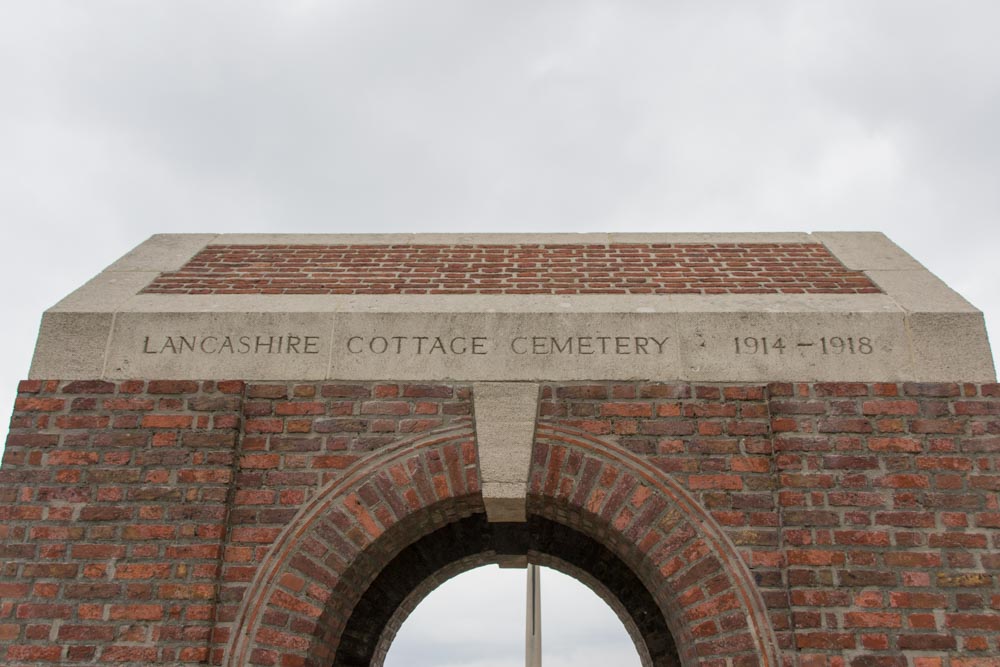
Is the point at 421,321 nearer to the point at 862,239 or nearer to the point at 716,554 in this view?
the point at 716,554

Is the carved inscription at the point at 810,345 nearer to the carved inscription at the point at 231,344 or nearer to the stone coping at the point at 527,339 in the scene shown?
the stone coping at the point at 527,339

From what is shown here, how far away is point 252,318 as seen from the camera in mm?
4566

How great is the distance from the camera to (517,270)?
17.1 feet

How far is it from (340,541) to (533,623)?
27.1ft

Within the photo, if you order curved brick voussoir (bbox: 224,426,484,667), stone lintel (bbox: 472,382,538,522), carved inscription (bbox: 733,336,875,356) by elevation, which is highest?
carved inscription (bbox: 733,336,875,356)

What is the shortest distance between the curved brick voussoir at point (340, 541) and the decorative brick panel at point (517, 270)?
1155 millimetres

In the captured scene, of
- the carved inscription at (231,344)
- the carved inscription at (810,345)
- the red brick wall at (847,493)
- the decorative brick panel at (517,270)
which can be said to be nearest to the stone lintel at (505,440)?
the red brick wall at (847,493)

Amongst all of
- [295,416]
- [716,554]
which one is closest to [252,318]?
[295,416]

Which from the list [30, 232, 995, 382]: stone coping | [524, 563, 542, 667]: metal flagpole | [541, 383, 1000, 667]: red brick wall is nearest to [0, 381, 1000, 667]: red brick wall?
Answer: [541, 383, 1000, 667]: red brick wall

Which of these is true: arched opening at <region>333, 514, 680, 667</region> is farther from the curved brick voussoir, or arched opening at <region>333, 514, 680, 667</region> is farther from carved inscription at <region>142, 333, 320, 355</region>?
carved inscription at <region>142, 333, 320, 355</region>

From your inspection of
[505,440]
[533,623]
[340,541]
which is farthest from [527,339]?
[533,623]

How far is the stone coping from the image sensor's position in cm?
436

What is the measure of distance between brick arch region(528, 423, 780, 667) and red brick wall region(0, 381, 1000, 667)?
1 cm

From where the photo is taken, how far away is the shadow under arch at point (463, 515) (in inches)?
152
